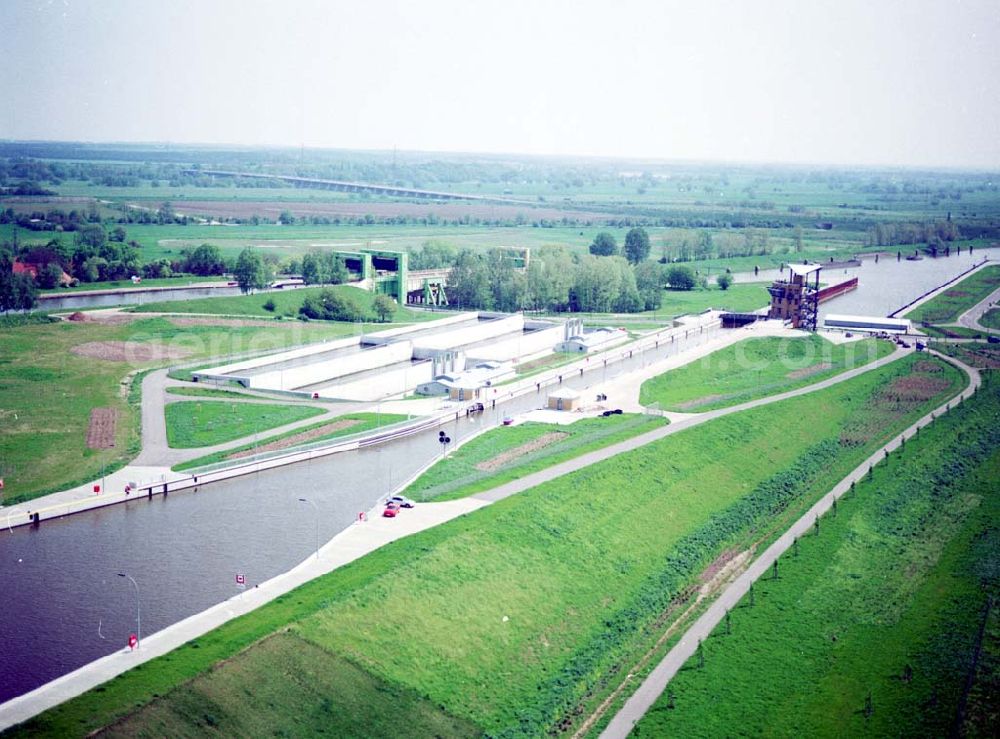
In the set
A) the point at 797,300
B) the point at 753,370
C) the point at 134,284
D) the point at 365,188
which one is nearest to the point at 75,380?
the point at 753,370

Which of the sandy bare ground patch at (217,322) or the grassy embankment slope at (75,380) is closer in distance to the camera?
the grassy embankment slope at (75,380)

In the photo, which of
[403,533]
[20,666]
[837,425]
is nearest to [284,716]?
[20,666]

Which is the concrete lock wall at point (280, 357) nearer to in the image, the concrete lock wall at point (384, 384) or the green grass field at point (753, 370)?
the concrete lock wall at point (384, 384)

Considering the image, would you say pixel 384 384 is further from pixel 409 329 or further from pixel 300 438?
pixel 409 329

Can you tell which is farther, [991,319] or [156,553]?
[991,319]

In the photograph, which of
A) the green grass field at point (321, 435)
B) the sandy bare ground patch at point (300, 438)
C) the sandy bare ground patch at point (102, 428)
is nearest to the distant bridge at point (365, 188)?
the green grass field at point (321, 435)

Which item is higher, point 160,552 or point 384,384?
point 384,384

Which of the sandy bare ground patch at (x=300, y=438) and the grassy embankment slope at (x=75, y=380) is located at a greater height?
the grassy embankment slope at (x=75, y=380)
